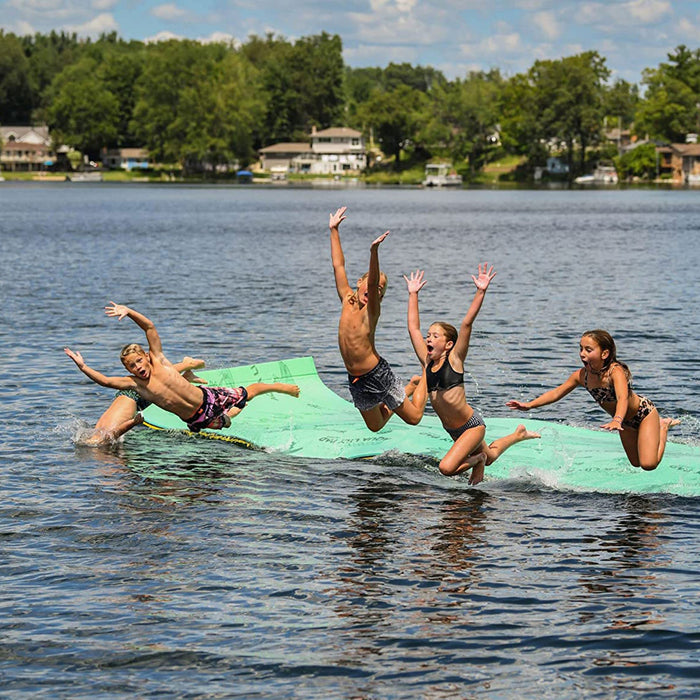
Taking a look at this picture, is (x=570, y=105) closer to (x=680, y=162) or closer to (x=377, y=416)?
(x=680, y=162)

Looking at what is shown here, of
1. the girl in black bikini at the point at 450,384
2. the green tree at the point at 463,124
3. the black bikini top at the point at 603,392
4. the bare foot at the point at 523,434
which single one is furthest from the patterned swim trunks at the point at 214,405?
the green tree at the point at 463,124

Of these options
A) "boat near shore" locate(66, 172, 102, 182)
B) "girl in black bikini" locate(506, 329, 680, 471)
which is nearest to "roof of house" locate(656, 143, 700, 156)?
"boat near shore" locate(66, 172, 102, 182)

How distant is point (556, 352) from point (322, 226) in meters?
54.5

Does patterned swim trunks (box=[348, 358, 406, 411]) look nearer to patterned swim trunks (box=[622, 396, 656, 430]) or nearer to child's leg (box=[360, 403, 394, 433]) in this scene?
child's leg (box=[360, 403, 394, 433])

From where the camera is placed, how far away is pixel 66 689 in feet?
27.8

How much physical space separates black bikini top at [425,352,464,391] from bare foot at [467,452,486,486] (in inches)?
40.2

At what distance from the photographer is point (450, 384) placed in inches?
504

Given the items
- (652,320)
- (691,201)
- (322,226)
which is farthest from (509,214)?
(652,320)

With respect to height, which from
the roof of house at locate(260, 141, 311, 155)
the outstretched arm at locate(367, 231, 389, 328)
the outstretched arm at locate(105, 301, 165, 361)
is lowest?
the outstretched arm at locate(105, 301, 165, 361)

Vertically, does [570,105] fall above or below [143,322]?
above

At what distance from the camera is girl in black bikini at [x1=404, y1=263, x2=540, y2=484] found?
12.6 metres

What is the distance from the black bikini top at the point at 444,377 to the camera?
12750 millimetres

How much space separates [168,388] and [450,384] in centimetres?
386

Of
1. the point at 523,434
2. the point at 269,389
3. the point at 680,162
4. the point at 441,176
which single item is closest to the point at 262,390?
the point at 269,389
